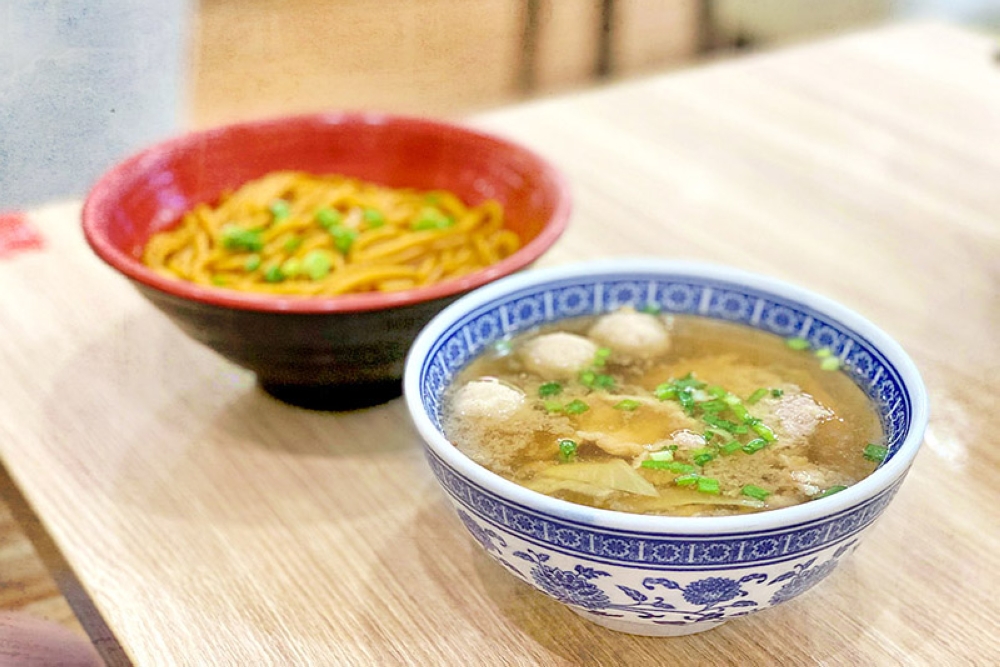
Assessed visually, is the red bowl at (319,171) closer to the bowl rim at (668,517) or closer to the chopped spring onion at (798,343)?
the bowl rim at (668,517)

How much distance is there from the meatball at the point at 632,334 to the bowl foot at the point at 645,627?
0.25 metres

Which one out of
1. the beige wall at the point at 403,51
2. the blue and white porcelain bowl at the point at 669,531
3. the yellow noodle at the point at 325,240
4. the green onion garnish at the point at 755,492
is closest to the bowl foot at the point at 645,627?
the blue and white porcelain bowl at the point at 669,531

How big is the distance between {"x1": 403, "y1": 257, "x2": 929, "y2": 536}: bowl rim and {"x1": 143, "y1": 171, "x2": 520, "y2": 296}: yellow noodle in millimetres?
212

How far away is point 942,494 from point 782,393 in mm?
212

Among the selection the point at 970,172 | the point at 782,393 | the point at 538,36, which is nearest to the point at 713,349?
the point at 782,393

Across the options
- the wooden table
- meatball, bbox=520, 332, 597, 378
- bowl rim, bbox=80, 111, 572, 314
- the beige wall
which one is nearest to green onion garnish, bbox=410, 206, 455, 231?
bowl rim, bbox=80, 111, 572, 314

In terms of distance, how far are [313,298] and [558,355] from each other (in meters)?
0.24

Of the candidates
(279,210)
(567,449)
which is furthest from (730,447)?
(279,210)

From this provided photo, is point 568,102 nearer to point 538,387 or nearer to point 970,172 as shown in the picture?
point 970,172

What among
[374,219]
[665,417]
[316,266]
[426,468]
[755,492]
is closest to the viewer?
[755,492]

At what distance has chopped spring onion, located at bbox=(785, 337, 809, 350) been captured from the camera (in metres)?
0.91

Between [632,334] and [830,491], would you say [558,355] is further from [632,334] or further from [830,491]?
[830,491]

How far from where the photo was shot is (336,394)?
3.42ft

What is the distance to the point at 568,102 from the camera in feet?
6.11
